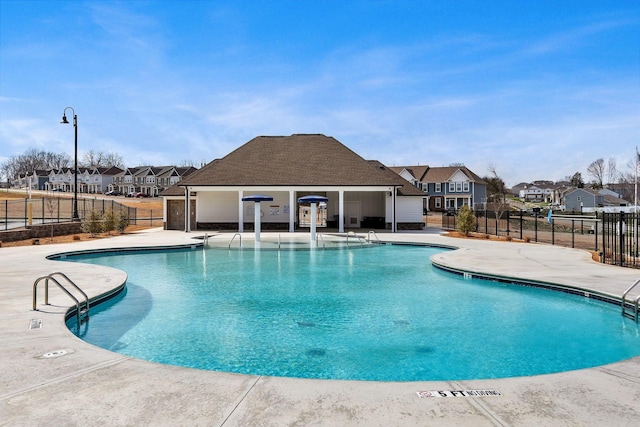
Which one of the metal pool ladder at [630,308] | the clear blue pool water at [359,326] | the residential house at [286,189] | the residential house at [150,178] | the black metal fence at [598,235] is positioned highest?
the residential house at [150,178]

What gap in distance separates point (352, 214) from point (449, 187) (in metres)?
30.2

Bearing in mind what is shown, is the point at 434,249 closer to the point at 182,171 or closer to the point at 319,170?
the point at 319,170

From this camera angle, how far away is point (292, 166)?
3175 centimetres

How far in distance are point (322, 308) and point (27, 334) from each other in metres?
5.42

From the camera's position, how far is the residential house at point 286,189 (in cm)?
2931

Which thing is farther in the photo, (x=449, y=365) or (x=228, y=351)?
(x=228, y=351)

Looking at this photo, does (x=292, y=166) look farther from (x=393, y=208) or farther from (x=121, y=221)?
(x=121, y=221)

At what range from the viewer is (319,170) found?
3116cm

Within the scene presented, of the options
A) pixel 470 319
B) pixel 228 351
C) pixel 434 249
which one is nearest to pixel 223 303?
pixel 228 351

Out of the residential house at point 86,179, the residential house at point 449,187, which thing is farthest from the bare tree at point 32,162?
the residential house at point 449,187

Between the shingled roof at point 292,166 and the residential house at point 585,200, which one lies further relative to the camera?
the residential house at point 585,200

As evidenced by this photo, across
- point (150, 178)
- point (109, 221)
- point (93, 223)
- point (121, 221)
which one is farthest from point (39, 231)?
point (150, 178)

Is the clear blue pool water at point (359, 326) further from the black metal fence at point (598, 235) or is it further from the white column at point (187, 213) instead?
the white column at point (187, 213)

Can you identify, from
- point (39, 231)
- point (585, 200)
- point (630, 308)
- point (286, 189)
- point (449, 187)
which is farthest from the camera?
point (585, 200)
